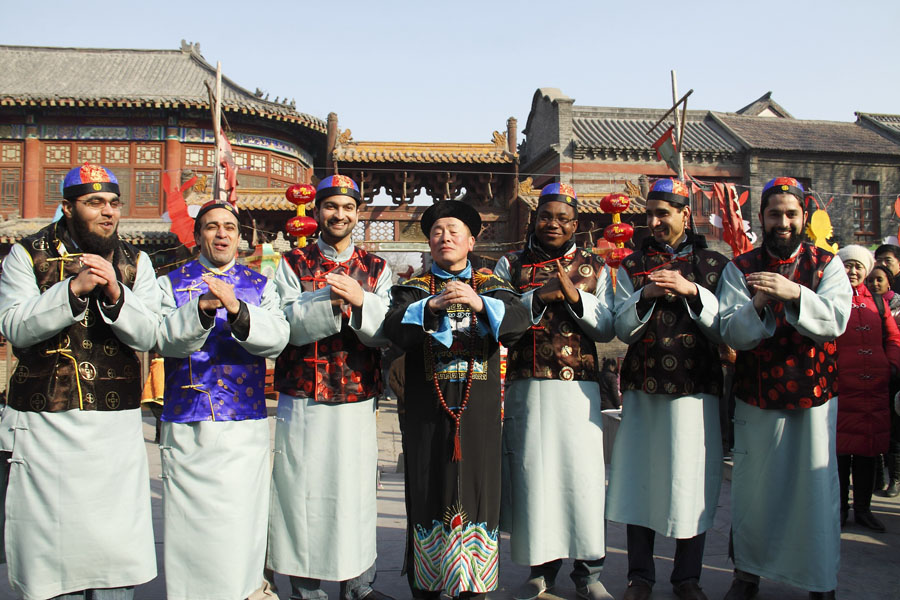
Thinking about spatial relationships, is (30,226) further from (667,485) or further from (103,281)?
(667,485)

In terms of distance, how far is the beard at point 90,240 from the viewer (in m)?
2.98

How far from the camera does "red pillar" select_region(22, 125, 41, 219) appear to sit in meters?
16.4

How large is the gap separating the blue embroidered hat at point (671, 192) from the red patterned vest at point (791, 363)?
0.55m

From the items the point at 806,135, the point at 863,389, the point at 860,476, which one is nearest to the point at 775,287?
the point at 863,389

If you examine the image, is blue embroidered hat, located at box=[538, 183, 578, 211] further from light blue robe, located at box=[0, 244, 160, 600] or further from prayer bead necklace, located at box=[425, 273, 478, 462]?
light blue robe, located at box=[0, 244, 160, 600]

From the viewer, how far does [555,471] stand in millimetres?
3395

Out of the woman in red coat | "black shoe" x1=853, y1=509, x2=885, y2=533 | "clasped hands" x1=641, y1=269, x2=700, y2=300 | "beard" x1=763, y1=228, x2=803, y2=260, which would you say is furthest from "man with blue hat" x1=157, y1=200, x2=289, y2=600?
"black shoe" x1=853, y1=509, x2=885, y2=533

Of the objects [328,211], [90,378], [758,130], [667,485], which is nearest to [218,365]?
[90,378]

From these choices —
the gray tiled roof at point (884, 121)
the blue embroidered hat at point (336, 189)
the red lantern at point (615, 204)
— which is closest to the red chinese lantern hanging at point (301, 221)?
the blue embroidered hat at point (336, 189)

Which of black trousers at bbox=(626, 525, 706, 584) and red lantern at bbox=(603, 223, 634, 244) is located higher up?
red lantern at bbox=(603, 223, 634, 244)

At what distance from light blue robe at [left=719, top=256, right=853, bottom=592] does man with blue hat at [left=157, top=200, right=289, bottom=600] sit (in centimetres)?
234

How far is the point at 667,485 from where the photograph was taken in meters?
3.34

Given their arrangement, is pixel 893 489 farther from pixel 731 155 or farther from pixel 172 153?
pixel 731 155

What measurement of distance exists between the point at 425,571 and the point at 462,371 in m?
0.93
